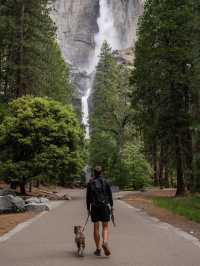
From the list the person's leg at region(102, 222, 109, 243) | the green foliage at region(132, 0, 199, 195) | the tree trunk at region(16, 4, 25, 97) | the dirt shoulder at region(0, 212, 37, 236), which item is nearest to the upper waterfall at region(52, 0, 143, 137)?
the tree trunk at region(16, 4, 25, 97)

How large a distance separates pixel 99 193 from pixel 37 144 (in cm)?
2342

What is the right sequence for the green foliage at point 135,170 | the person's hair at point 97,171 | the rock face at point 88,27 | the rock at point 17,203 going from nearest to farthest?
the person's hair at point 97,171
the rock at point 17,203
the green foliage at point 135,170
the rock face at point 88,27

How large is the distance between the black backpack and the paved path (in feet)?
3.15

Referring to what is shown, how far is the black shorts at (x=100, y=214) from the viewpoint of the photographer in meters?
9.82

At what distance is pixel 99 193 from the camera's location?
9.91m

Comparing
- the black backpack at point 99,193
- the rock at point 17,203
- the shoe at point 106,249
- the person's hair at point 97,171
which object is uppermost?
the person's hair at point 97,171

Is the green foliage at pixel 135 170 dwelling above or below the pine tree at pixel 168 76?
below

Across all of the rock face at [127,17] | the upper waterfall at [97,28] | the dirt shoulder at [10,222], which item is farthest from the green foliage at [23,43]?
the rock face at [127,17]

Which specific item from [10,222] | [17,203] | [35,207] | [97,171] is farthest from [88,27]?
[97,171]

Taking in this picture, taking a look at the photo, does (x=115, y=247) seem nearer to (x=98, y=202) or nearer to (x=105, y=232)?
(x=105, y=232)

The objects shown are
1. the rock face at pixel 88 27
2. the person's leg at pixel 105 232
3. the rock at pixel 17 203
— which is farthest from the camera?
the rock face at pixel 88 27

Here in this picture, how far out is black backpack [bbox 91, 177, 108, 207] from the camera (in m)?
9.87

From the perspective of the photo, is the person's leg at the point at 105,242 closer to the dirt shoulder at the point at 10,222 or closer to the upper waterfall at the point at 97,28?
the dirt shoulder at the point at 10,222

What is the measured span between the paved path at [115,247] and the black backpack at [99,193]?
37.8 inches
